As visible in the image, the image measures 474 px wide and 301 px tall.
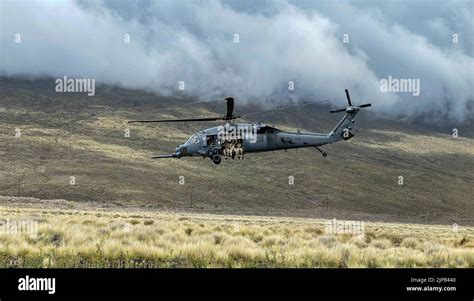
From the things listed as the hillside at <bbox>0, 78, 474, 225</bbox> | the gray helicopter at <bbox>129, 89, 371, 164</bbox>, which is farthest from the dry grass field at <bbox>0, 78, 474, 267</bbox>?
the gray helicopter at <bbox>129, 89, 371, 164</bbox>

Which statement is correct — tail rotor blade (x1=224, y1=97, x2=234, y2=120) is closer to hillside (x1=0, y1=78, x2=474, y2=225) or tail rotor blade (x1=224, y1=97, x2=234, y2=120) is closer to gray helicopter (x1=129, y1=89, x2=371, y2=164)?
→ gray helicopter (x1=129, y1=89, x2=371, y2=164)

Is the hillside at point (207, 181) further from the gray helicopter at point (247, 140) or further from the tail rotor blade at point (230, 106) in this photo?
the tail rotor blade at point (230, 106)

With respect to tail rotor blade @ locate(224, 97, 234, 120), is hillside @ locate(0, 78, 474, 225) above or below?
below

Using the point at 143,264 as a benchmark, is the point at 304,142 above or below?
above

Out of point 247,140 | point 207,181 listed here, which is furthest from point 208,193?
point 247,140

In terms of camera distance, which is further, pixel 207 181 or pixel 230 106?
pixel 207 181

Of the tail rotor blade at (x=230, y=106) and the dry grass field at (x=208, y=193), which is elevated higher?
the tail rotor blade at (x=230, y=106)

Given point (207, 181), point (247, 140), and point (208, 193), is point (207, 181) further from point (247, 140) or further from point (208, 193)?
point (247, 140)

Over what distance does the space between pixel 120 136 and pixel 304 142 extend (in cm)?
14505

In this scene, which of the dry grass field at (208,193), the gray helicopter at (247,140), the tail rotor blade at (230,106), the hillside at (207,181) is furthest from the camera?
the hillside at (207,181)

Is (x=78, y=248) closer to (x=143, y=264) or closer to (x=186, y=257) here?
(x=143, y=264)

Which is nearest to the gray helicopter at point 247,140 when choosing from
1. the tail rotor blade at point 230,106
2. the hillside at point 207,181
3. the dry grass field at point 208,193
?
the tail rotor blade at point 230,106
